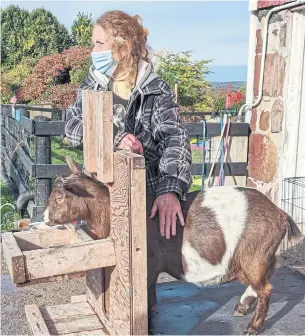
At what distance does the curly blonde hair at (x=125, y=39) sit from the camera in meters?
2.83

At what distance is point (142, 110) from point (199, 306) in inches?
57.1

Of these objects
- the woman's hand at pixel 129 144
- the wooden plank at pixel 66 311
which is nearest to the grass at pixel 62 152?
the wooden plank at pixel 66 311

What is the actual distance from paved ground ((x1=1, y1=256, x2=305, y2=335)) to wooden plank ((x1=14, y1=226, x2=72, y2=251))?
2.87ft

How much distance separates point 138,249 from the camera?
232cm

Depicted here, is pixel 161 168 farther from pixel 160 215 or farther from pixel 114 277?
pixel 114 277

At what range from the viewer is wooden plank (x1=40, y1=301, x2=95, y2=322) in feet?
9.74

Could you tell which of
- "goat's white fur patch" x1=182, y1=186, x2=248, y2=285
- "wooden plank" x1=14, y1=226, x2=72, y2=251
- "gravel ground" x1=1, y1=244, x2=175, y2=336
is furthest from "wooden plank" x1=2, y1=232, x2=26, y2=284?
"gravel ground" x1=1, y1=244, x2=175, y2=336

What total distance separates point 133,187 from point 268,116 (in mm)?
3352

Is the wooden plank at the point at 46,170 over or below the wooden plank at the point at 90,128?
below

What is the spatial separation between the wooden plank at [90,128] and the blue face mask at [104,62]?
18.4 inches

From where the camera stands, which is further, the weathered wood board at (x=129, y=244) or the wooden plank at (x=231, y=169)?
the wooden plank at (x=231, y=169)

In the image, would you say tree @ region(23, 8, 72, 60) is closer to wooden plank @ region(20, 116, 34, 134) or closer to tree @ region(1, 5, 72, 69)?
tree @ region(1, 5, 72, 69)

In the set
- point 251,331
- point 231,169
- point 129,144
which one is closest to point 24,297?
point 251,331

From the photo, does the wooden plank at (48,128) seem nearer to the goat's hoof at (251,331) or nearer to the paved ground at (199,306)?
the paved ground at (199,306)
